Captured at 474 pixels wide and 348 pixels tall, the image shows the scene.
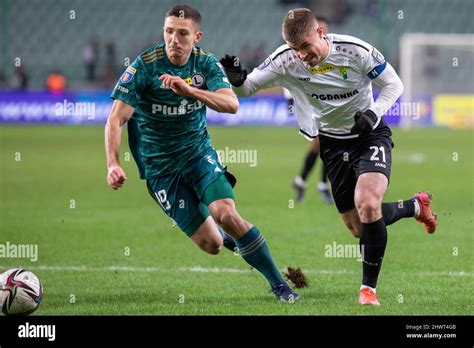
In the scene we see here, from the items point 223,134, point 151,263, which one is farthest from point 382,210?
point 223,134

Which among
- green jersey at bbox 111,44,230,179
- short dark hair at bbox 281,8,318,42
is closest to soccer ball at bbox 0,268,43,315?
green jersey at bbox 111,44,230,179

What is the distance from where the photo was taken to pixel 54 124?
30812mm

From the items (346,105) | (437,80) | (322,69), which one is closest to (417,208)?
(346,105)

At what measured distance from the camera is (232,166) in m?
21.1

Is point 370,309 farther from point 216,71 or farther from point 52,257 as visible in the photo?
point 52,257

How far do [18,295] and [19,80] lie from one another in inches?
986

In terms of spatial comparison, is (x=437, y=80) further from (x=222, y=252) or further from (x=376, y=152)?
(x=376, y=152)

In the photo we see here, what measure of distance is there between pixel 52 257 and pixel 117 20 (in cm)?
2630

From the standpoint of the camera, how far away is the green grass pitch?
7.14m

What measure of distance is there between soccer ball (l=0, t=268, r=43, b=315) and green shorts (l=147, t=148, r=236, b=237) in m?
1.30

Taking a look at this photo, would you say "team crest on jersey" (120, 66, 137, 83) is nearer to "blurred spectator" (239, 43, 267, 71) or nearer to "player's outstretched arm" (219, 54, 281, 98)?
"player's outstretched arm" (219, 54, 281, 98)

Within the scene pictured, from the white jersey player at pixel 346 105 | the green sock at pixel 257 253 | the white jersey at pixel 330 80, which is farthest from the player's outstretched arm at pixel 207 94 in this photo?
the green sock at pixel 257 253

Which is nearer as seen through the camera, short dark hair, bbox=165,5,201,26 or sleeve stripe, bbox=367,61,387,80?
short dark hair, bbox=165,5,201,26

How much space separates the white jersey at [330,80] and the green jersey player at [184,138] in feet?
1.64
